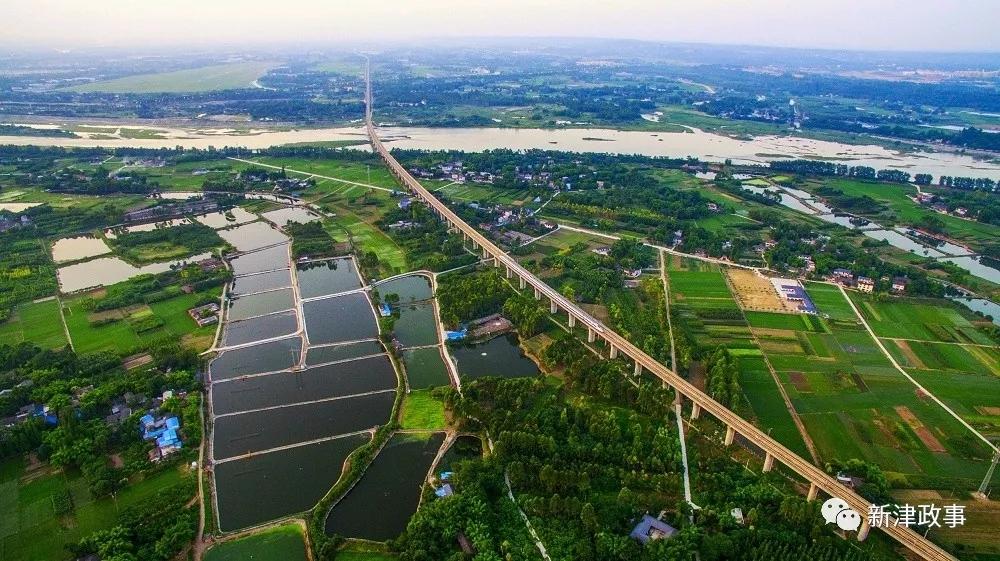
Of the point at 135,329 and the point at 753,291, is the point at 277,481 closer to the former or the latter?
the point at 135,329

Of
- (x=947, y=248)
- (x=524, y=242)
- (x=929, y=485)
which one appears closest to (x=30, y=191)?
(x=524, y=242)

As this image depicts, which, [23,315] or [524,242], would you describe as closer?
[23,315]

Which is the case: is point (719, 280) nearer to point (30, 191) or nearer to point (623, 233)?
point (623, 233)

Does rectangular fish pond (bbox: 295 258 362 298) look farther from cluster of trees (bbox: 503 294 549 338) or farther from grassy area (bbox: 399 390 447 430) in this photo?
grassy area (bbox: 399 390 447 430)

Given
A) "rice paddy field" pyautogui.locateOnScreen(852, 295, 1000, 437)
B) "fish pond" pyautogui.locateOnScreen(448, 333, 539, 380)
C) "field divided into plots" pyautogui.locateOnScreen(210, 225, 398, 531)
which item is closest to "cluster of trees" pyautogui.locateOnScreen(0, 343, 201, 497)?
"field divided into plots" pyautogui.locateOnScreen(210, 225, 398, 531)

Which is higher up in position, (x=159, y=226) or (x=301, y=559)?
(x=159, y=226)

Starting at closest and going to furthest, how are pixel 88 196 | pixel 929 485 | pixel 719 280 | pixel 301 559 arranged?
1. pixel 301 559
2. pixel 929 485
3. pixel 719 280
4. pixel 88 196
